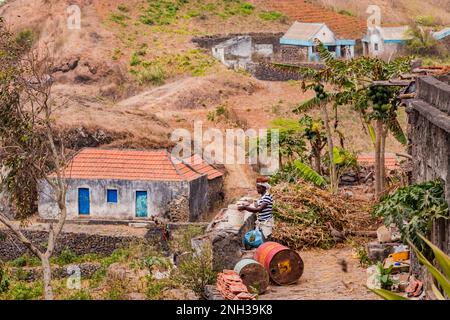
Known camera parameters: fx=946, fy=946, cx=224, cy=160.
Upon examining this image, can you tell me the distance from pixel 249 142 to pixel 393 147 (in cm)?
579

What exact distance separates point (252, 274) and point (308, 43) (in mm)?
35650

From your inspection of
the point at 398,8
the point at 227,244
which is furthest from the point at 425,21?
the point at 227,244

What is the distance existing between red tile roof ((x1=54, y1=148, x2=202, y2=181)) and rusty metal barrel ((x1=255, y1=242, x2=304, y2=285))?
49.8ft

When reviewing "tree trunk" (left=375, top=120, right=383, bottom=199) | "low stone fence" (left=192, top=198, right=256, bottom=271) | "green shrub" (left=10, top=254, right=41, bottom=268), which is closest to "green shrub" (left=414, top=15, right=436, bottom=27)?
"green shrub" (left=10, top=254, right=41, bottom=268)

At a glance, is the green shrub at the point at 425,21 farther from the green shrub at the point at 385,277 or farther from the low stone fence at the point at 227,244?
the green shrub at the point at 385,277

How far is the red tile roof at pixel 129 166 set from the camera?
2962cm

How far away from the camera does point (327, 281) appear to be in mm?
14914

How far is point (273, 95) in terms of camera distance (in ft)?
147

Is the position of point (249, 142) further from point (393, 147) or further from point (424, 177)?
point (424, 177)

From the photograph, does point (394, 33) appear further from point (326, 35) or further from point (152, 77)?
point (152, 77)

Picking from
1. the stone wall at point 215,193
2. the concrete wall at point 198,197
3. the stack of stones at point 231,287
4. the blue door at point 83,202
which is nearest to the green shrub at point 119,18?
the stone wall at point 215,193

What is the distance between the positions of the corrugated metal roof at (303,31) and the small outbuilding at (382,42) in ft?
8.56
